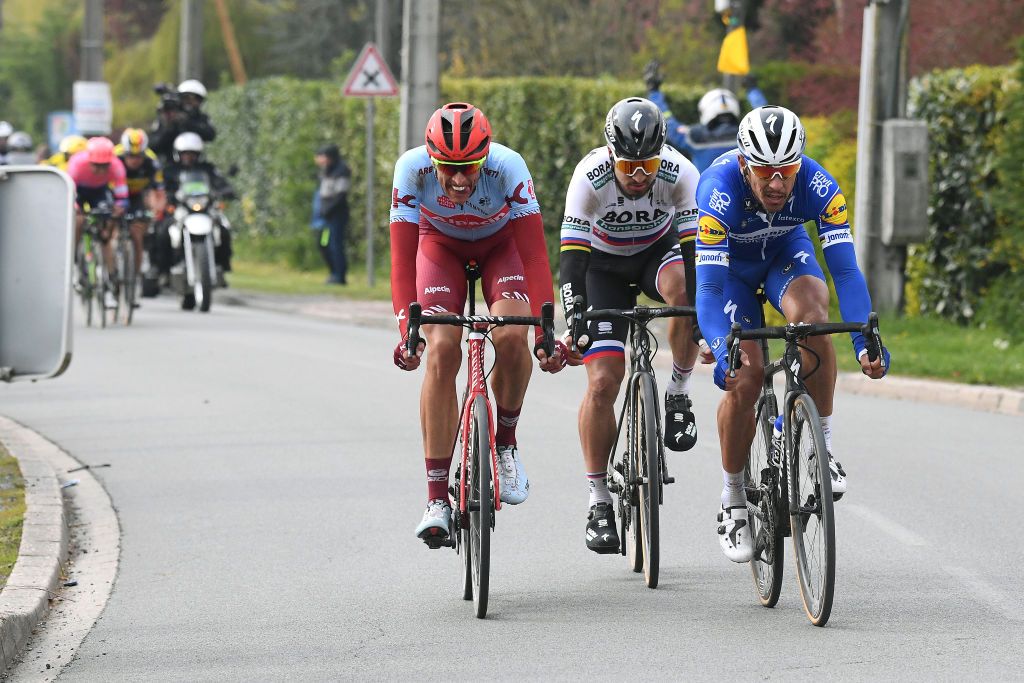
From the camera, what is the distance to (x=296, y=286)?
2652cm

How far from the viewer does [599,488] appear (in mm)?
8109

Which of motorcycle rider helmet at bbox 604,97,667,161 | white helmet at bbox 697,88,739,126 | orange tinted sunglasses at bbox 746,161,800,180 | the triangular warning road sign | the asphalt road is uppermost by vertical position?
the triangular warning road sign

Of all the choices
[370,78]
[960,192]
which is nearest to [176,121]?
[370,78]

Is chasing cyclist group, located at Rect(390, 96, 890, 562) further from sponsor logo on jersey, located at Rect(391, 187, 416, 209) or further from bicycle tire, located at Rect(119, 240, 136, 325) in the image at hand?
bicycle tire, located at Rect(119, 240, 136, 325)

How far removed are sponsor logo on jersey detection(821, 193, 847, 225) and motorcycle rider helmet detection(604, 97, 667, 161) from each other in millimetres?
747

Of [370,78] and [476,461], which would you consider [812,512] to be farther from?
[370,78]

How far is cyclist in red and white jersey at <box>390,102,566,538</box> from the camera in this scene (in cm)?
743

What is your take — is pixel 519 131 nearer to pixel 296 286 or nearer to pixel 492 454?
pixel 296 286

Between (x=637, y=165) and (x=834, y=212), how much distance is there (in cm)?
87

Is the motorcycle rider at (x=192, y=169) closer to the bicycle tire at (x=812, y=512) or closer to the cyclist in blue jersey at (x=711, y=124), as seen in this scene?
the cyclist in blue jersey at (x=711, y=124)

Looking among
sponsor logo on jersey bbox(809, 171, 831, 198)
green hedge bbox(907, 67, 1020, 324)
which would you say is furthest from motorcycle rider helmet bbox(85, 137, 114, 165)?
sponsor logo on jersey bbox(809, 171, 831, 198)

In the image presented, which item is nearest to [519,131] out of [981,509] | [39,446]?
[39,446]

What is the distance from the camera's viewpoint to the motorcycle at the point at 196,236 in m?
20.6

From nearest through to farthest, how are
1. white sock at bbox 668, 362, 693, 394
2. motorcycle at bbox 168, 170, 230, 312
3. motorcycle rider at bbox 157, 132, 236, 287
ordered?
white sock at bbox 668, 362, 693, 394, motorcycle at bbox 168, 170, 230, 312, motorcycle rider at bbox 157, 132, 236, 287
